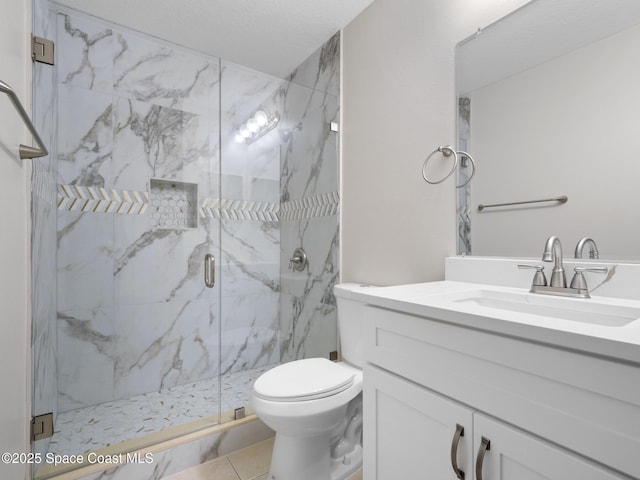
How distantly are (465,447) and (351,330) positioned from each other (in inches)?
33.1

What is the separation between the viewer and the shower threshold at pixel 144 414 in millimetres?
1572

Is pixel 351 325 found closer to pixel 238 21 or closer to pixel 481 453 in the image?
pixel 481 453

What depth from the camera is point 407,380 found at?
2.82 feet

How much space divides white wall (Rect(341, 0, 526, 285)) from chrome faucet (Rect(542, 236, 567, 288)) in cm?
39

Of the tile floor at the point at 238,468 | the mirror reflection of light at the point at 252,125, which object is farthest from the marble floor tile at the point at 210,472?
the mirror reflection of light at the point at 252,125

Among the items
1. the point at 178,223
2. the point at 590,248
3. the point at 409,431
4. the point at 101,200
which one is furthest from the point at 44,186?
the point at 590,248

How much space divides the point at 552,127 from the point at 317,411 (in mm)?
1280

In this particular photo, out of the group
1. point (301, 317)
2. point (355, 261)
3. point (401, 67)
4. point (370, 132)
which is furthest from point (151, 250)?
point (401, 67)

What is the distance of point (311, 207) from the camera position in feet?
6.98

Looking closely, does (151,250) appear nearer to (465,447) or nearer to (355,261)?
(355,261)

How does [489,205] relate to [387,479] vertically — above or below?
above

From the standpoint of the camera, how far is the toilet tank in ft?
4.93

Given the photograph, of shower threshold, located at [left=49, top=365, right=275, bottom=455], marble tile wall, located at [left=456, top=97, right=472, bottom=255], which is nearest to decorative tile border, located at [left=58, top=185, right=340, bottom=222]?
marble tile wall, located at [left=456, top=97, right=472, bottom=255]

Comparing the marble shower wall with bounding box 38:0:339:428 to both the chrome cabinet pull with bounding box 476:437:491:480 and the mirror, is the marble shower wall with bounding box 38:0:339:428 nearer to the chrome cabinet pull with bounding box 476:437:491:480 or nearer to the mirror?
the mirror
